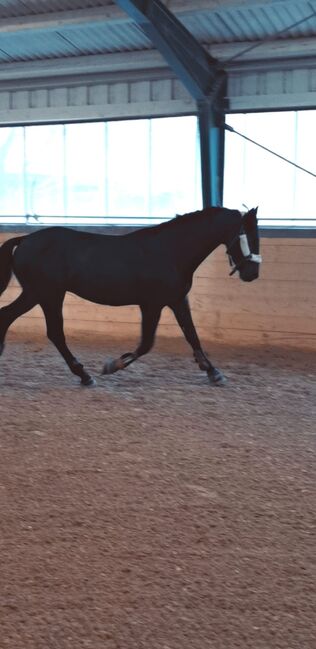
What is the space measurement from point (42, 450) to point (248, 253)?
2.79 metres

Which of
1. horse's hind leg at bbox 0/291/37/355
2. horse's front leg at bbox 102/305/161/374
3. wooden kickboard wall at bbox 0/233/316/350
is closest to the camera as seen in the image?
horse's front leg at bbox 102/305/161/374

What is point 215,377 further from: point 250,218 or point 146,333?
point 250,218

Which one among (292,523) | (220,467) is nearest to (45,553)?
(292,523)

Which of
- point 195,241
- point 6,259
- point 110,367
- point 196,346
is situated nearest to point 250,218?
point 195,241

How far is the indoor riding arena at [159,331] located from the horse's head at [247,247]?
0.02 m

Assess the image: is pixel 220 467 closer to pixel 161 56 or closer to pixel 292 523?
pixel 292 523

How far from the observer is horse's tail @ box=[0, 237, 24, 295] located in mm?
6285

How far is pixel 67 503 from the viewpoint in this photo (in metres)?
3.26

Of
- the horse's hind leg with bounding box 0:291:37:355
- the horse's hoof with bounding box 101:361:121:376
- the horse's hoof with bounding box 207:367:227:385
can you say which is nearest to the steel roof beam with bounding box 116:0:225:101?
the horse's hind leg with bounding box 0:291:37:355

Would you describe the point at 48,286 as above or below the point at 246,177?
below

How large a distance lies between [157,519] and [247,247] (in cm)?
347

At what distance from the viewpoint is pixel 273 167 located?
10469 mm

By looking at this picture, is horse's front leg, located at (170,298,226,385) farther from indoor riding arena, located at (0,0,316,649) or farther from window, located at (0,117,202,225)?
window, located at (0,117,202,225)

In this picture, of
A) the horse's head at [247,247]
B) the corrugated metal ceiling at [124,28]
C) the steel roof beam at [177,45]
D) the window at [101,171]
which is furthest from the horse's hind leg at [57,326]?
the corrugated metal ceiling at [124,28]
